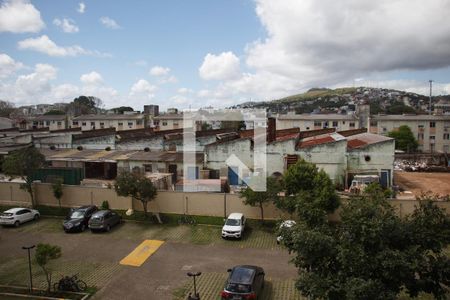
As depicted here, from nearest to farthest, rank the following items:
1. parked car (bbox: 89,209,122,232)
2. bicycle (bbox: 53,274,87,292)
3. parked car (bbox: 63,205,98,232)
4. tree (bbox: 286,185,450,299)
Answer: tree (bbox: 286,185,450,299)
bicycle (bbox: 53,274,87,292)
parked car (bbox: 89,209,122,232)
parked car (bbox: 63,205,98,232)

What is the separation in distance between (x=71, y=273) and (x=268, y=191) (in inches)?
444

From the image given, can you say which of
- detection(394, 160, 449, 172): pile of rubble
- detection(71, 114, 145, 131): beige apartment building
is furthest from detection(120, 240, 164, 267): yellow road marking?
detection(71, 114, 145, 131): beige apartment building

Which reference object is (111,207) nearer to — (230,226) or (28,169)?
(28,169)

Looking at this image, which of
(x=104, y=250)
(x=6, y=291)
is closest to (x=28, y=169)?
(x=104, y=250)

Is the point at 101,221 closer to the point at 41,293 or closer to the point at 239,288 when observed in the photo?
the point at 41,293

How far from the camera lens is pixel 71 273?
55.9 ft

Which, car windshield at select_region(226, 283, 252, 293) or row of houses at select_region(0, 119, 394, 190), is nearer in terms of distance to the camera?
car windshield at select_region(226, 283, 252, 293)

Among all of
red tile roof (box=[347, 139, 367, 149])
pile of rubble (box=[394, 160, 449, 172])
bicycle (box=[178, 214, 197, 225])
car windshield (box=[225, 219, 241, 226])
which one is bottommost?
bicycle (box=[178, 214, 197, 225])

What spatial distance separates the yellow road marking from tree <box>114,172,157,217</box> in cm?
348

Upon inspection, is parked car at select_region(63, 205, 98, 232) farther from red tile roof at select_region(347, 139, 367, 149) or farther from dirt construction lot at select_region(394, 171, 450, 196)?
dirt construction lot at select_region(394, 171, 450, 196)

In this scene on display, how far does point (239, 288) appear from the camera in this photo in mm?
13289

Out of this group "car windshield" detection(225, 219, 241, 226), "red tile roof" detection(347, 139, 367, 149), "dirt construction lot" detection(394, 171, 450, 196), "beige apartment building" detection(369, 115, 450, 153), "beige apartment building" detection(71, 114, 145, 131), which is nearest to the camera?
"car windshield" detection(225, 219, 241, 226)

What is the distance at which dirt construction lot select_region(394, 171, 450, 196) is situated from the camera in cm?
3243

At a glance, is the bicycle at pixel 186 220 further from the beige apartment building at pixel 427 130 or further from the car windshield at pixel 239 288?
the beige apartment building at pixel 427 130
